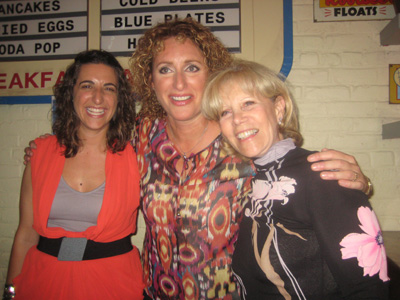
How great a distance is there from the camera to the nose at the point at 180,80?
1.15 meters

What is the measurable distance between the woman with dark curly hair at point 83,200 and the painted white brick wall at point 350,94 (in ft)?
4.01

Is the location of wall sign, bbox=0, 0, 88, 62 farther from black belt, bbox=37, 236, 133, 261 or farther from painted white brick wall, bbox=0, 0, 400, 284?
painted white brick wall, bbox=0, 0, 400, 284

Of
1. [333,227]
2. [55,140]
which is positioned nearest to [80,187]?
[55,140]

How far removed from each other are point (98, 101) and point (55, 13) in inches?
42.2

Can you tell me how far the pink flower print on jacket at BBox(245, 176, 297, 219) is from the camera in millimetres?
766

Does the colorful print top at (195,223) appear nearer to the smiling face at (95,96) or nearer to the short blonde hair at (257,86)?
the short blonde hair at (257,86)

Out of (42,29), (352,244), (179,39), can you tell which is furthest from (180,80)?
(42,29)

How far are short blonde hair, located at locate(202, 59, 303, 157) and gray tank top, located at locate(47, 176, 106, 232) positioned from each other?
738 mm

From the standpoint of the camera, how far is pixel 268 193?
83 centimetres

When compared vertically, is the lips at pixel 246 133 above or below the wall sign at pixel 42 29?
below

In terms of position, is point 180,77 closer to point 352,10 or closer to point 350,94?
point 350,94

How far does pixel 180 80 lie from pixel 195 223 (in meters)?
0.67

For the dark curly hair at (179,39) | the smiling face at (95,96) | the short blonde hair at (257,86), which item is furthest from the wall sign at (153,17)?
the short blonde hair at (257,86)

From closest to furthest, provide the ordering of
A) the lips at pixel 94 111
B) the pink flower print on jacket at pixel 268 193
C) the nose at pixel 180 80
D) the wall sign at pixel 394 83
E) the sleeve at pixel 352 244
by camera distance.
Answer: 1. the sleeve at pixel 352 244
2. the pink flower print on jacket at pixel 268 193
3. the nose at pixel 180 80
4. the lips at pixel 94 111
5. the wall sign at pixel 394 83
